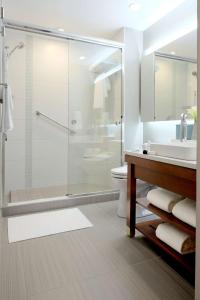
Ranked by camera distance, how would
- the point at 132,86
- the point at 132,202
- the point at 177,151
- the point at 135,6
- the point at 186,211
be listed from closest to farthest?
1. the point at 186,211
2. the point at 177,151
3. the point at 132,202
4. the point at 135,6
5. the point at 132,86

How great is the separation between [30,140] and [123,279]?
2.53 metres

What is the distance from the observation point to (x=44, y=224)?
85.2 inches

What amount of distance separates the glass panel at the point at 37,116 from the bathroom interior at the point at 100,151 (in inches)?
0.6

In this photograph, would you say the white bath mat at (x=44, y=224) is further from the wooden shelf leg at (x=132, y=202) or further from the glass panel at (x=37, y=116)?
the glass panel at (x=37, y=116)

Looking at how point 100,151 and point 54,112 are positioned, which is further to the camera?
point 54,112

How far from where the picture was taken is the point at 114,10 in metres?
2.72

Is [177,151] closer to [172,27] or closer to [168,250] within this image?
[168,250]

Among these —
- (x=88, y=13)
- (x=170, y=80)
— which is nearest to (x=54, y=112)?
(x=88, y=13)

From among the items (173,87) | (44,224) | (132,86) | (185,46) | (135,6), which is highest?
(135,6)

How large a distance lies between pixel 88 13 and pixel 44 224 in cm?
262

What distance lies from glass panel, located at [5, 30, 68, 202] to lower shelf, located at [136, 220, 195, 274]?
1568 millimetres

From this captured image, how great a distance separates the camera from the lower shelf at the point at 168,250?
132 cm

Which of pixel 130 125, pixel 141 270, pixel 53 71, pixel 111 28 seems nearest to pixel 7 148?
pixel 53 71

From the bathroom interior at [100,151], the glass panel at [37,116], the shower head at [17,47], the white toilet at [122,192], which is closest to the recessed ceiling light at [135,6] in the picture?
the bathroom interior at [100,151]
